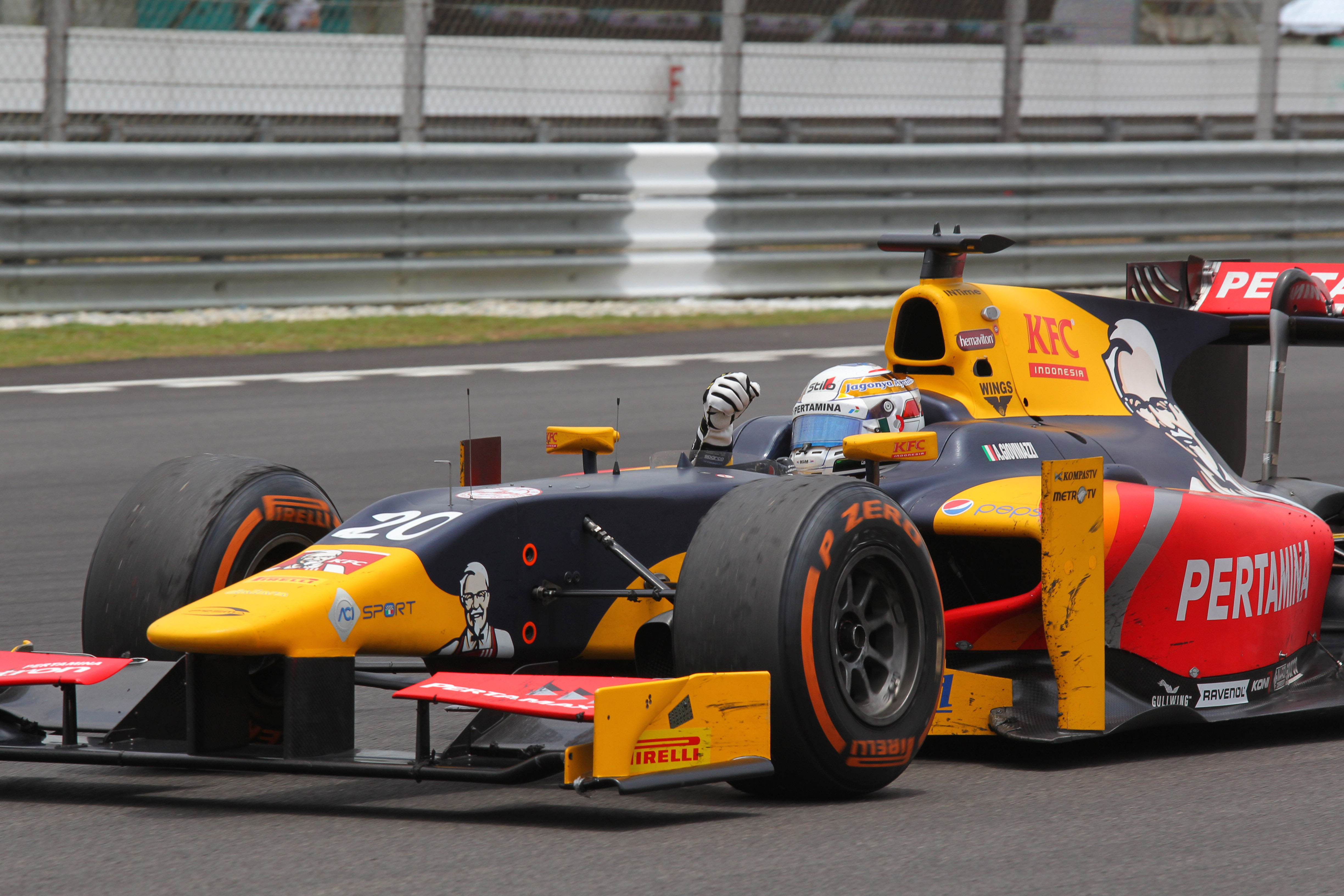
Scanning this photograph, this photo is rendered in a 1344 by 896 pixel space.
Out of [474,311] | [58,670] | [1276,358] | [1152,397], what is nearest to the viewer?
[58,670]

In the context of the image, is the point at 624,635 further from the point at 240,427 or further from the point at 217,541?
the point at 240,427

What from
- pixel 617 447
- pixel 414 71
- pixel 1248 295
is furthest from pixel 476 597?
pixel 414 71

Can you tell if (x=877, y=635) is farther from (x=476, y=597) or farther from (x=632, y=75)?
(x=632, y=75)

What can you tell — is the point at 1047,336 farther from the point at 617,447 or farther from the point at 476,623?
the point at 617,447

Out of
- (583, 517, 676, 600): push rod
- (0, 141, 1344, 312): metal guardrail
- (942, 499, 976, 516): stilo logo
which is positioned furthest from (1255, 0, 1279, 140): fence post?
(583, 517, 676, 600): push rod

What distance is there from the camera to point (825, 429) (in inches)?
223

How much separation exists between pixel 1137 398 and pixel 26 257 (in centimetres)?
836

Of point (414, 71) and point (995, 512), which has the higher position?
point (414, 71)

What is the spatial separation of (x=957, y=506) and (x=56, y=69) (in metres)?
9.25

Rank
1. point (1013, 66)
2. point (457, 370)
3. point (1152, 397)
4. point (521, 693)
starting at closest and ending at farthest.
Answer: point (521, 693), point (1152, 397), point (457, 370), point (1013, 66)

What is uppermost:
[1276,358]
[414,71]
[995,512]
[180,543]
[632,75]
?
[632,75]

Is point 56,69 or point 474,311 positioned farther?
point 474,311

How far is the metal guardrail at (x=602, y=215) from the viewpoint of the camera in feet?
41.5

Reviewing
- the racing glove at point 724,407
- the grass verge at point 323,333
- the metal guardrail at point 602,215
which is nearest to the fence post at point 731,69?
the metal guardrail at point 602,215
